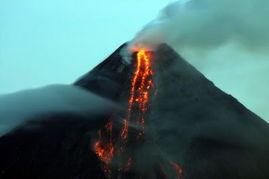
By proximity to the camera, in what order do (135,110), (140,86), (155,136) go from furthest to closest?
1. (140,86)
2. (135,110)
3. (155,136)

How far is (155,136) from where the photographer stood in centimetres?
3869

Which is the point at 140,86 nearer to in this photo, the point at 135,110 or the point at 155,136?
the point at 135,110

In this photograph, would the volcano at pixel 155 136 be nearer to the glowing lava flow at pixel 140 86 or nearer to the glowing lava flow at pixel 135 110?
the glowing lava flow at pixel 135 110

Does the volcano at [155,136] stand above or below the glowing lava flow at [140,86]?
below

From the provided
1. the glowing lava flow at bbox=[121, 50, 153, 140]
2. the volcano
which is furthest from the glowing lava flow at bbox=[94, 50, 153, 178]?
the volcano

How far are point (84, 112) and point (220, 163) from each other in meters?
11.3

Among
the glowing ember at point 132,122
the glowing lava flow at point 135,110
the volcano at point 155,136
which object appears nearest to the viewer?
the volcano at point 155,136

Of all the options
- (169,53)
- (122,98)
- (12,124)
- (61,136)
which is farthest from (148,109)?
(12,124)

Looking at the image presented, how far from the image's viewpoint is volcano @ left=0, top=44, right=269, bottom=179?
34.7 metres

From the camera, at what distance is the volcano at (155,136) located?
3472 centimetres

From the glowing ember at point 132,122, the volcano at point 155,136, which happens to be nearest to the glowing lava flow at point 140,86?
the glowing ember at point 132,122

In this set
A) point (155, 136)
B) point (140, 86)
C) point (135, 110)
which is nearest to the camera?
point (155, 136)

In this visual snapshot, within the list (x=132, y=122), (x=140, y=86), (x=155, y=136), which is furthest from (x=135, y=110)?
(x=155, y=136)

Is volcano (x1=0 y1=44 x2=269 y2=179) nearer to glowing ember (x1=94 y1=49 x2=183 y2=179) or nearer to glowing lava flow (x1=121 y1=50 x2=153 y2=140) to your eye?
glowing ember (x1=94 y1=49 x2=183 y2=179)
